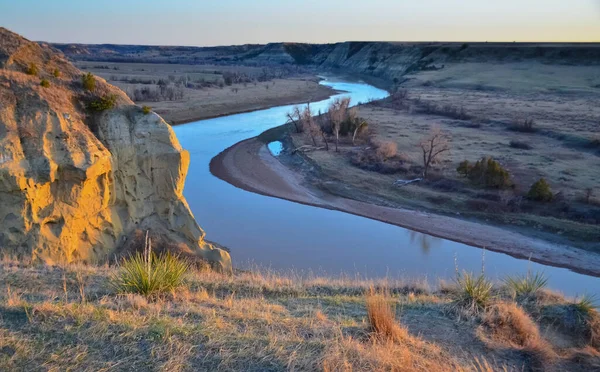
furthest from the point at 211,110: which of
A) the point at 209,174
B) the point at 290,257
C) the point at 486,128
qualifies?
the point at 290,257

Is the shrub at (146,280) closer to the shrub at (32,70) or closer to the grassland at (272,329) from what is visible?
the grassland at (272,329)

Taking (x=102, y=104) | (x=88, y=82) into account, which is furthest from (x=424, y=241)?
(x=88, y=82)

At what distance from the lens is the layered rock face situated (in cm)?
1082

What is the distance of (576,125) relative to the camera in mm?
37312

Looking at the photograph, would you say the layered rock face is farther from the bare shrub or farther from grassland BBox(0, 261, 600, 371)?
the bare shrub

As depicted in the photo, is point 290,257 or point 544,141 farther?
point 544,141

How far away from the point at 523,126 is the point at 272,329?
35.8 metres

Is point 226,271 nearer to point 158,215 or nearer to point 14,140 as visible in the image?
point 158,215

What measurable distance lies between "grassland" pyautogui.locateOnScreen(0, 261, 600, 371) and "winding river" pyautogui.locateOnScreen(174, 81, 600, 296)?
19.5 ft

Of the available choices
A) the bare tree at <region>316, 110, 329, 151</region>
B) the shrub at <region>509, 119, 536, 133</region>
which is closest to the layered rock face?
the bare tree at <region>316, 110, 329, 151</region>

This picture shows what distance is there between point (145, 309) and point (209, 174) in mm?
21973

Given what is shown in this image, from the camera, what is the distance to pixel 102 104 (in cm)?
1270

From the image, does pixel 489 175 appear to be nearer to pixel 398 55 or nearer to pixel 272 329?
pixel 272 329

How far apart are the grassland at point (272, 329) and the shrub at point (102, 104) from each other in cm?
512
